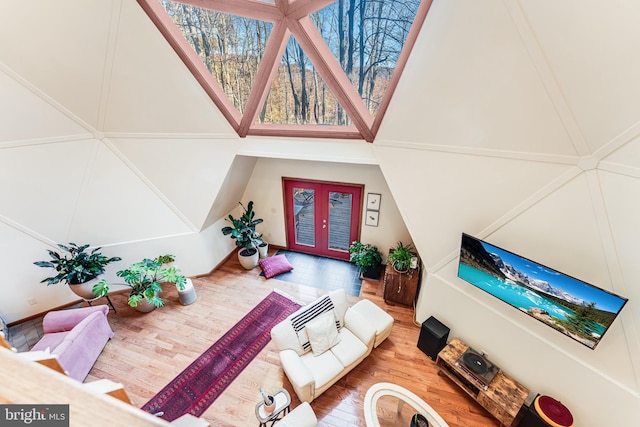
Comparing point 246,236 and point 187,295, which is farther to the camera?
point 246,236

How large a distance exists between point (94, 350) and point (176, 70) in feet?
13.1

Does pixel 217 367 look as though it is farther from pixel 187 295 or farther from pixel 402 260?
pixel 402 260

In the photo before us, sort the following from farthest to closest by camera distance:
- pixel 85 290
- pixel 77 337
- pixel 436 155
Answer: pixel 85 290 → pixel 77 337 → pixel 436 155

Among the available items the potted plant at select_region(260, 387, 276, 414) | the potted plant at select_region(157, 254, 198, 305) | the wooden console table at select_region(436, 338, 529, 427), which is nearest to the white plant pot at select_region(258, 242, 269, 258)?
the potted plant at select_region(157, 254, 198, 305)

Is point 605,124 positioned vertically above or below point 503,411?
above

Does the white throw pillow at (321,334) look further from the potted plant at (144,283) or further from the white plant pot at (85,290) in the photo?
the white plant pot at (85,290)

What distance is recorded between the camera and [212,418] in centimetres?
305

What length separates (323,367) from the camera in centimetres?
323

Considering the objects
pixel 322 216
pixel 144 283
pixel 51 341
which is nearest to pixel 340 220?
pixel 322 216

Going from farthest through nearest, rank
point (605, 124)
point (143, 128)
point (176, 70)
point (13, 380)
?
point (143, 128) < point (176, 70) < point (605, 124) < point (13, 380)

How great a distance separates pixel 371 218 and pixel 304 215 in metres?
1.55

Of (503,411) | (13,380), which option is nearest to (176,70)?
(13,380)

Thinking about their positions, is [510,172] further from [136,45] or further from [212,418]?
[136,45]

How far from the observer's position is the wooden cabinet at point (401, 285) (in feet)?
14.5
